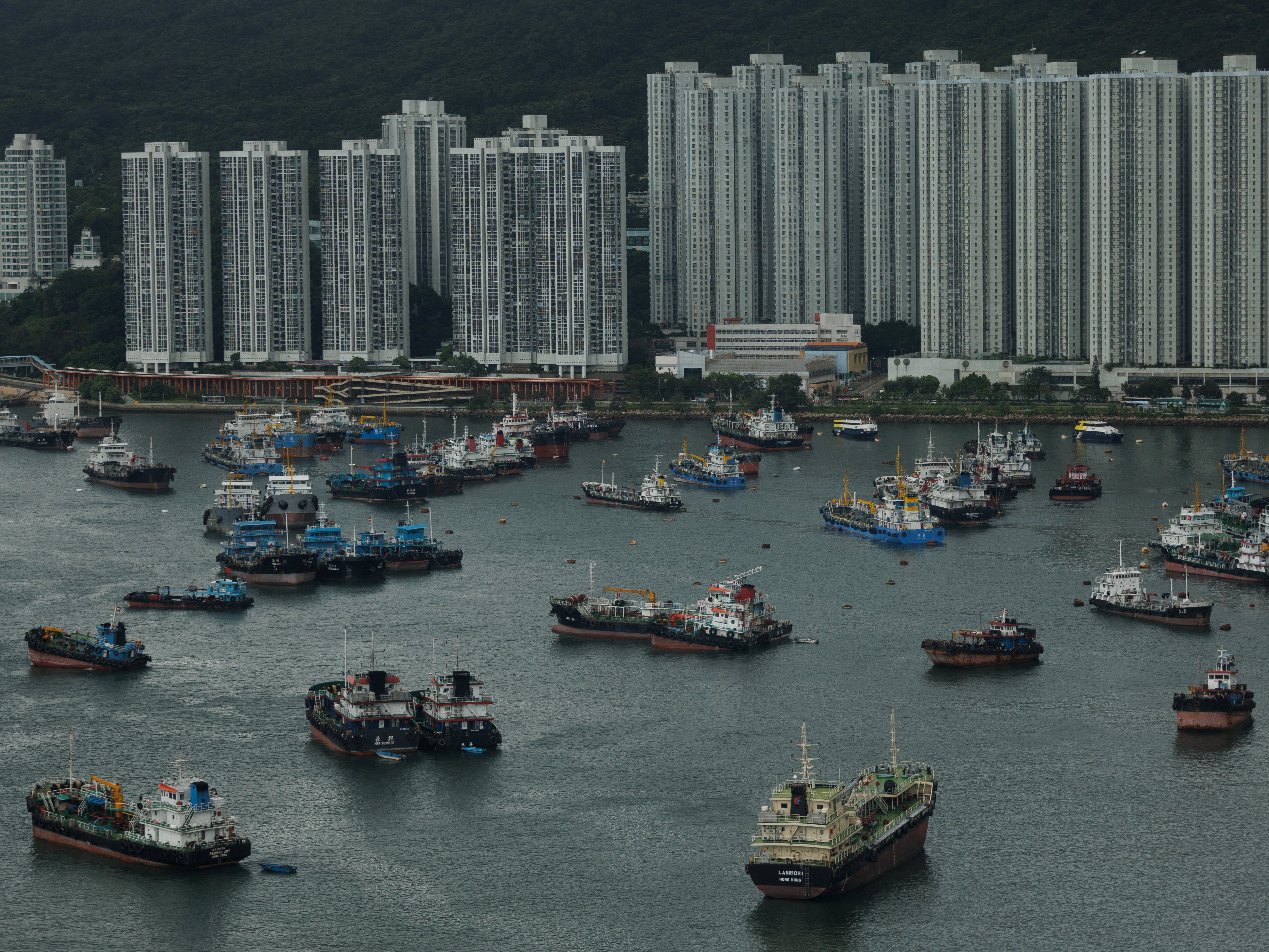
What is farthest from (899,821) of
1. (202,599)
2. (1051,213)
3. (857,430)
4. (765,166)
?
(765,166)

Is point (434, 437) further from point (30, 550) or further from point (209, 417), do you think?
point (30, 550)

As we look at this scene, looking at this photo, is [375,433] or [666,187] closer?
[375,433]

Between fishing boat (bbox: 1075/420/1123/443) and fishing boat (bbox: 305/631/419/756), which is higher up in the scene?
fishing boat (bbox: 1075/420/1123/443)

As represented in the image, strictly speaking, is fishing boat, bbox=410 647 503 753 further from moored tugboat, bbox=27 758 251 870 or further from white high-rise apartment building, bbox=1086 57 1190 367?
white high-rise apartment building, bbox=1086 57 1190 367

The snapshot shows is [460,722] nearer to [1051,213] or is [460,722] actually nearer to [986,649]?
[986,649]

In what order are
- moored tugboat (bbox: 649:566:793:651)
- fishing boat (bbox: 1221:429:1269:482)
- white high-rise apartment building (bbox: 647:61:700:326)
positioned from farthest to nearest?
white high-rise apartment building (bbox: 647:61:700:326) < fishing boat (bbox: 1221:429:1269:482) < moored tugboat (bbox: 649:566:793:651)

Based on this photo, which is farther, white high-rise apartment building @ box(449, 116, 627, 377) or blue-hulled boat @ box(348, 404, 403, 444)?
white high-rise apartment building @ box(449, 116, 627, 377)

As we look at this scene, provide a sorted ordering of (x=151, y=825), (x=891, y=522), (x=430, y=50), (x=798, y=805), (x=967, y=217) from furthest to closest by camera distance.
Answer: (x=430, y=50)
(x=967, y=217)
(x=891, y=522)
(x=151, y=825)
(x=798, y=805)

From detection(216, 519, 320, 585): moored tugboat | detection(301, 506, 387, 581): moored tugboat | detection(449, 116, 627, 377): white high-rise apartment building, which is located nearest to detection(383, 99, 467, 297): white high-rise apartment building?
detection(449, 116, 627, 377): white high-rise apartment building
